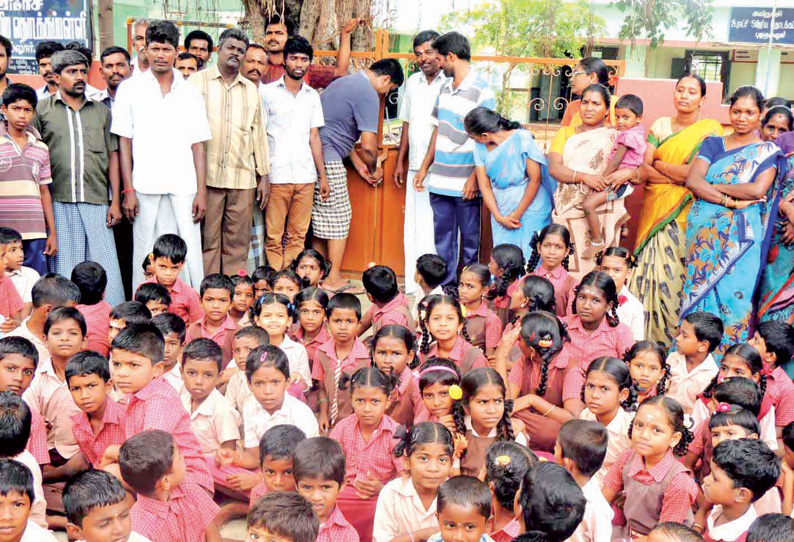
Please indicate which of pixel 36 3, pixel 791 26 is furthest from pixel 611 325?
pixel 791 26

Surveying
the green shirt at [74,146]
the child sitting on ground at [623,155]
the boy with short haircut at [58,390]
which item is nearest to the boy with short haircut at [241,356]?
the boy with short haircut at [58,390]

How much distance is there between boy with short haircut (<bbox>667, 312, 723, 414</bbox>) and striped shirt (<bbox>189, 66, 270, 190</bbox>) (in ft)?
10.9

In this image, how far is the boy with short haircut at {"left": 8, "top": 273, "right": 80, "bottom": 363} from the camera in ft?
15.4

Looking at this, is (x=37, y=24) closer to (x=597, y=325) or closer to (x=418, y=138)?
(x=418, y=138)

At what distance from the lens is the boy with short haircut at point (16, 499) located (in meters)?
2.99

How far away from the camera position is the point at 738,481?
330cm

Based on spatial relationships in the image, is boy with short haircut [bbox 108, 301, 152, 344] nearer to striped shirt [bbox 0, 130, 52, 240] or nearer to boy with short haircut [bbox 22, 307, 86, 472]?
boy with short haircut [bbox 22, 307, 86, 472]

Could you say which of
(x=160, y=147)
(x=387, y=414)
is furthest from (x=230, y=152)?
(x=387, y=414)

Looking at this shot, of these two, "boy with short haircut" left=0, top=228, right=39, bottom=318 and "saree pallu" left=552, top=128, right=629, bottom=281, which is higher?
"saree pallu" left=552, top=128, right=629, bottom=281

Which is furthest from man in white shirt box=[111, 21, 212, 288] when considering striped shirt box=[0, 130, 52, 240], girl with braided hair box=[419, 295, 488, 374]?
girl with braided hair box=[419, 295, 488, 374]

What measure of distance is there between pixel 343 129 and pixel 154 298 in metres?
2.57

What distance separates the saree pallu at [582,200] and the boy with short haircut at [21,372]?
3480 millimetres

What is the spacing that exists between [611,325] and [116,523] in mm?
2875

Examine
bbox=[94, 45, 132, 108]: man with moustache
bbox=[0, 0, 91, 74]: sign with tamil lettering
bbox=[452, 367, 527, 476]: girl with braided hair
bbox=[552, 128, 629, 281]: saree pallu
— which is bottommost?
bbox=[452, 367, 527, 476]: girl with braided hair
